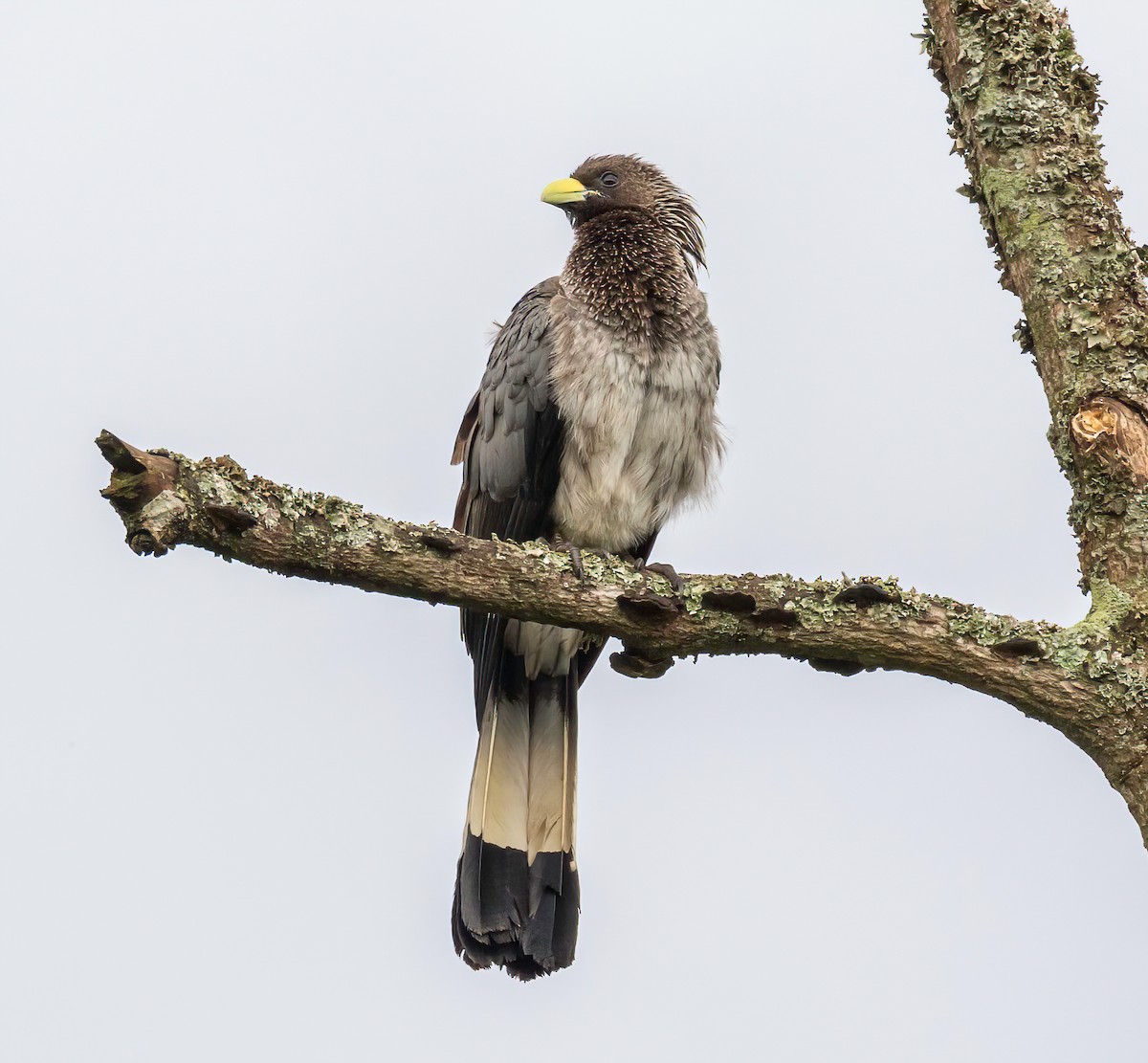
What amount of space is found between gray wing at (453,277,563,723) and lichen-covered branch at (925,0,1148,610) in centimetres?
178

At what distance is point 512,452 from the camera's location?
16.5 feet

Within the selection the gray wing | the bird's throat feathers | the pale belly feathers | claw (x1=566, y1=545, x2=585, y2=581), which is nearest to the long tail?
the gray wing

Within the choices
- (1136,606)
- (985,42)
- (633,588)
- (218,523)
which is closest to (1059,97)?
(985,42)

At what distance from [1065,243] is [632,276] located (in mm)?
2007

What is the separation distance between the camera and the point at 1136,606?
10.4ft

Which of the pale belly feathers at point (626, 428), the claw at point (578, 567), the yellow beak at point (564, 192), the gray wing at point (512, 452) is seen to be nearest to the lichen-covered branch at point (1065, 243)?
the claw at point (578, 567)

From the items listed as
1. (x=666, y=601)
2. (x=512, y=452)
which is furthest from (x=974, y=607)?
(x=512, y=452)

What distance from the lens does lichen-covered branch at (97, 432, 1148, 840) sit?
2.89 meters

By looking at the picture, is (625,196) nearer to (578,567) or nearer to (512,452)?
(512,452)

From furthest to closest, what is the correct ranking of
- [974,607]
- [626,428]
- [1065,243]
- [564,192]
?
1. [564,192]
2. [626,428]
3. [1065,243]
4. [974,607]

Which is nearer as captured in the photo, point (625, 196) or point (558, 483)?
point (558, 483)

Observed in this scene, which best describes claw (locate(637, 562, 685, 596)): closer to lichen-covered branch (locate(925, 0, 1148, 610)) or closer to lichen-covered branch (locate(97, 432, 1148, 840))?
lichen-covered branch (locate(97, 432, 1148, 840))

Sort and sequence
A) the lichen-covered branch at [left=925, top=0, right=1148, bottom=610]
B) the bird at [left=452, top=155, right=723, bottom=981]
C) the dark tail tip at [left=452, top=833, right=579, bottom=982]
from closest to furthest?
1. the lichen-covered branch at [left=925, top=0, right=1148, bottom=610]
2. the dark tail tip at [left=452, top=833, right=579, bottom=982]
3. the bird at [left=452, top=155, right=723, bottom=981]

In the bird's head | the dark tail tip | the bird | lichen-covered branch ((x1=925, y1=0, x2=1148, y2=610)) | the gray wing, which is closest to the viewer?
lichen-covered branch ((x1=925, y1=0, x2=1148, y2=610))
